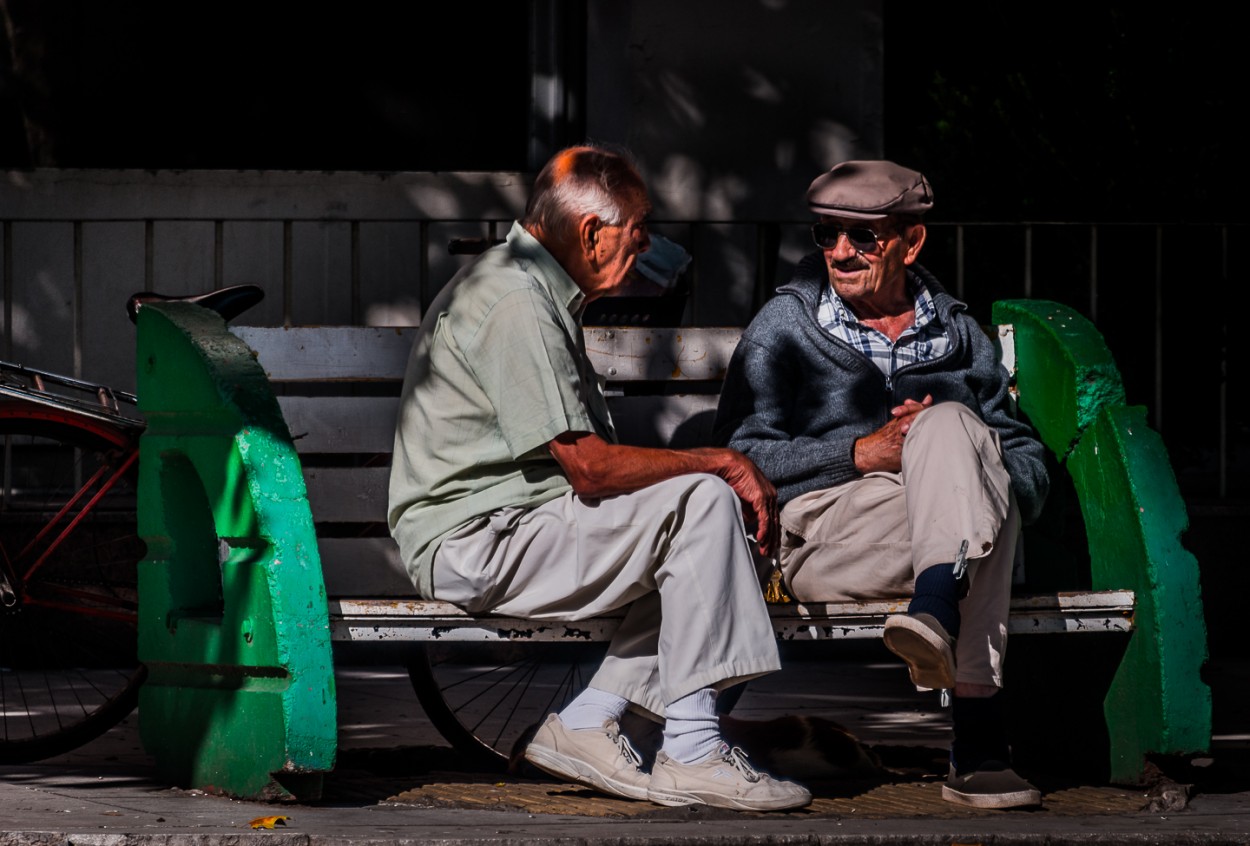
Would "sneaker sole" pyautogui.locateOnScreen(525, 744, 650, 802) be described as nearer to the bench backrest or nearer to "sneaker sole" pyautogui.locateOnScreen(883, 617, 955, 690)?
"sneaker sole" pyautogui.locateOnScreen(883, 617, 955, 690)

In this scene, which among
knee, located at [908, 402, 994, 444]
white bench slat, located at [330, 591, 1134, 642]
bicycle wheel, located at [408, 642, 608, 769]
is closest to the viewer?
white bench slat, located at [330, 591, 1134, 642]

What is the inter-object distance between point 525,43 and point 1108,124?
2658 millimetres

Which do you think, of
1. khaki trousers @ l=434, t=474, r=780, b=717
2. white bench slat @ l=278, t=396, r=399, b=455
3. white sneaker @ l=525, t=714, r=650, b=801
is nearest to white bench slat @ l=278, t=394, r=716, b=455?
white bench slat @ l=278, t=396, r=399, b=455

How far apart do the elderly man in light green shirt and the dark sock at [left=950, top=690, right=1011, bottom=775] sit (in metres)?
0.47

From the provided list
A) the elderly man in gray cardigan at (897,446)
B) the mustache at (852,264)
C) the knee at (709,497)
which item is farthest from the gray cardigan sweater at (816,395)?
the knee at (709,497)

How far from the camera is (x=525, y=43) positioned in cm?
841

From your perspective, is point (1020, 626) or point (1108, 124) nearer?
point (1020, 626)

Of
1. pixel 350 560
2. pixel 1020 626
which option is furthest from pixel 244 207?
pixel 1020 626

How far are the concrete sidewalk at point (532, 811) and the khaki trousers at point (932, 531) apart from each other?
0.41 metres

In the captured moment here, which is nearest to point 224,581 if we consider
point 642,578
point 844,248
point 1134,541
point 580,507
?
point 580,507

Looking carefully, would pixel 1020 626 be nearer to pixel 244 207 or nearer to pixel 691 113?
pixel 691 113

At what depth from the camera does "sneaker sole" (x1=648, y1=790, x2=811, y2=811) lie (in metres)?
4.00

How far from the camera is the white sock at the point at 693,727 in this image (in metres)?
4.04

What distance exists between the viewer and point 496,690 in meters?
6.15
